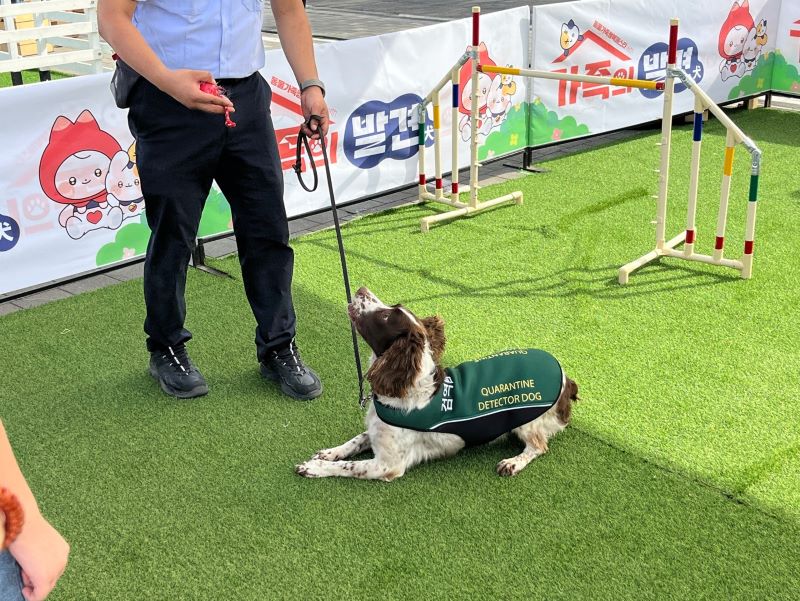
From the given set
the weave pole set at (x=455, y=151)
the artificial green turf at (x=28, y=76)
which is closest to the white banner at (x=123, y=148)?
the weave pole set at (x=455, y=151)

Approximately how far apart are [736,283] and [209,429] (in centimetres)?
325

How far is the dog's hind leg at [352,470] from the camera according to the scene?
3504 mm

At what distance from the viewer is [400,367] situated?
330 cm

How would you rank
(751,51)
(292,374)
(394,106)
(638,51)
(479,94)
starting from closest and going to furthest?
1. (292,374)
2. (394,106)
3. (479,94)
4. (638,51)
5. (751,51)

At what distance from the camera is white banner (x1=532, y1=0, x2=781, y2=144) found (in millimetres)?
7902

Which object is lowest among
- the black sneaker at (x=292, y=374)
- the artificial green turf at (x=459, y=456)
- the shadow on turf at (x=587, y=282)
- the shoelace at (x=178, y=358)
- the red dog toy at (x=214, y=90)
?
the shadow on turf at (x=587, y=282)

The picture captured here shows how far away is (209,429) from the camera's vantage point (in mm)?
3926

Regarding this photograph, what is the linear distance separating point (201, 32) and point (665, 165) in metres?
3.12

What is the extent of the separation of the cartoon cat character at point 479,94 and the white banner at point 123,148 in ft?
0.20

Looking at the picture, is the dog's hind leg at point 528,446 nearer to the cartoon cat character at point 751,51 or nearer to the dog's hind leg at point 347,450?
Result: the dog's hind leg at point 347,450

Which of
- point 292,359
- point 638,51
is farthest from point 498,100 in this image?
point 292,359

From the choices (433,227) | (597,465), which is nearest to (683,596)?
(597,465)

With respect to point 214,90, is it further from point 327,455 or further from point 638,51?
point 638,51

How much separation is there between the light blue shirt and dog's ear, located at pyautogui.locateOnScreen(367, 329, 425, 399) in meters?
1.35
